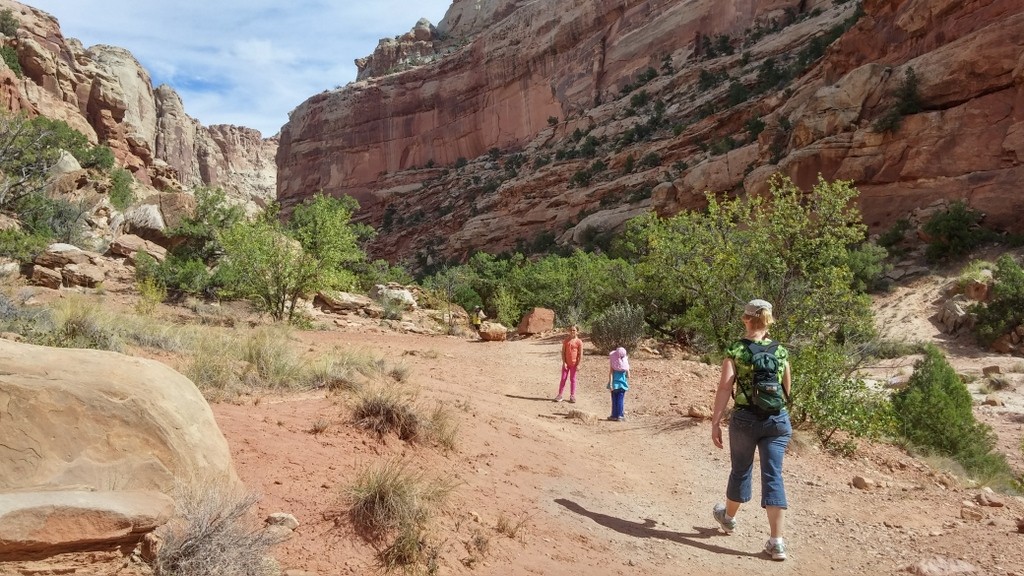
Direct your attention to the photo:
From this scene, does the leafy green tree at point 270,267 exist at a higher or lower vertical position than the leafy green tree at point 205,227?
lower

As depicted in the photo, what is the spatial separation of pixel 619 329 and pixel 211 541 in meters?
12.0

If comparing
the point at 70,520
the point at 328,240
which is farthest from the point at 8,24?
the point at 70,520

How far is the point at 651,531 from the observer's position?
448 cm

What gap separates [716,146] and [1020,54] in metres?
14.1

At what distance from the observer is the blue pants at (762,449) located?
411cm

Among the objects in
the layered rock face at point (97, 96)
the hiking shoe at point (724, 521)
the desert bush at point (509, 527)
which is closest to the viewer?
the desert bush at point (509, 527)

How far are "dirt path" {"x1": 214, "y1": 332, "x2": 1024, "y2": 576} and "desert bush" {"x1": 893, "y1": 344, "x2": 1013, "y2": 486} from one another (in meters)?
2.05

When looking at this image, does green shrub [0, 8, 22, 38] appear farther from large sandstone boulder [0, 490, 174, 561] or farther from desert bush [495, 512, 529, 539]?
desert bush [495, 512, 529, 539]

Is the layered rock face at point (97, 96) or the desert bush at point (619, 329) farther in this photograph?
the layered rock face at point (97, 96)

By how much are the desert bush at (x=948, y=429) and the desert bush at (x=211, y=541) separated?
8.81 metres

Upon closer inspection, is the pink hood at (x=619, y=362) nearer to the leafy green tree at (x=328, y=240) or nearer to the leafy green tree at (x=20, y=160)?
the leafy green tree at (x=328, y=240)

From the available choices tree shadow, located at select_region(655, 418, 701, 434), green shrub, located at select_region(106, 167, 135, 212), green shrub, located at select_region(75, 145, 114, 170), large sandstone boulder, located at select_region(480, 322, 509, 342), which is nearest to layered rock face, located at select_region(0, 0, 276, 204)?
green shrub, located at select_region(106, 167, 135, 212)

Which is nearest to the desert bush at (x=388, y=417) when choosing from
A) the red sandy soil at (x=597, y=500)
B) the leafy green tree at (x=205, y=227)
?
the red sandy soil at (x=597, y=500)

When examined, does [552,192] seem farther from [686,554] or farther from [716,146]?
[686,554]
